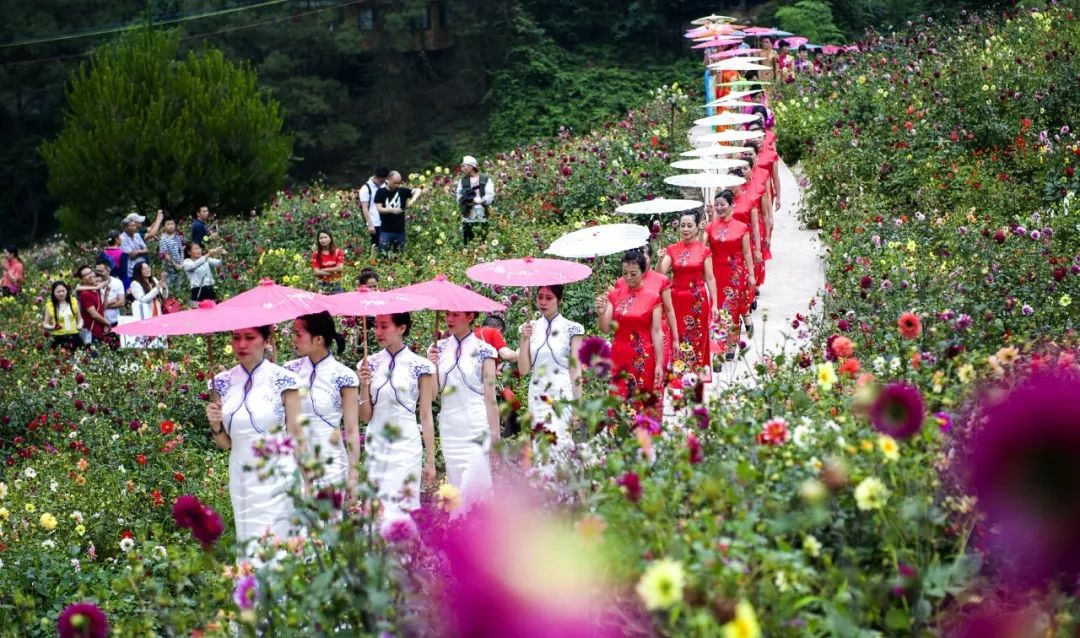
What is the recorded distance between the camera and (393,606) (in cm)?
370

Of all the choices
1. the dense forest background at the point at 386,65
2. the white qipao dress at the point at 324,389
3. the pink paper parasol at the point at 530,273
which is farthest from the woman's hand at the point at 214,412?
the dense forest background at the point at 386,65

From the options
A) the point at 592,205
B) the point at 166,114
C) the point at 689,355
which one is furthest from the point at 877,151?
the point at 166,114

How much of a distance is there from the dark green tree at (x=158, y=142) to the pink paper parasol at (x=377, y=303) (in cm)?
1773

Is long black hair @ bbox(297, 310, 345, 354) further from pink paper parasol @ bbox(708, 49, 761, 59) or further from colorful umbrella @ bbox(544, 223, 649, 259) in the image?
A: pink paper parasol @ bbox(708, 49, 761, 59)

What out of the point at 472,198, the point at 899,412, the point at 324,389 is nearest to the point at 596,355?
A: the point at 899,412

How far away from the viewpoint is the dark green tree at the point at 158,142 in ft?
79.0

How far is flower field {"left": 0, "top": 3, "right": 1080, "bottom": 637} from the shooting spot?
10.5 feet

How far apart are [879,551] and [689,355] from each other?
3.28m

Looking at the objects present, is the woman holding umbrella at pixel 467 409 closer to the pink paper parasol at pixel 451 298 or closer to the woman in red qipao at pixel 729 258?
the pink paper parasol at pixel 451 298

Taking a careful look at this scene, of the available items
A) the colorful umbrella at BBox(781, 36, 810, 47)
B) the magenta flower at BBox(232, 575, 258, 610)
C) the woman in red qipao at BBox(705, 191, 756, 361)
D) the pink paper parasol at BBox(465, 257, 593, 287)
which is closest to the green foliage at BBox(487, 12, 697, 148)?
the colorful umbrella at BBox(781, 36, 810, 47)

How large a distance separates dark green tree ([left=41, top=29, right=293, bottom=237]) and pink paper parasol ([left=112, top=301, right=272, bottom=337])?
18.2 metres

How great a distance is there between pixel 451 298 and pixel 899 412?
3.85 meters

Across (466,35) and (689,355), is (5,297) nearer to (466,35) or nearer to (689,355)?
(689,355)

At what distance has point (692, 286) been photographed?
389 inches
